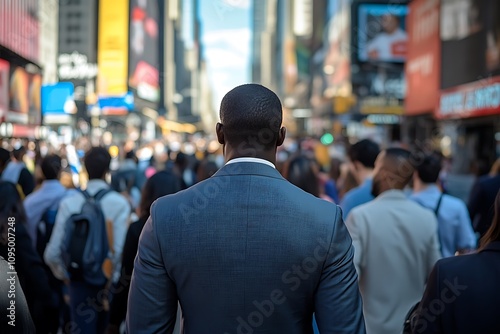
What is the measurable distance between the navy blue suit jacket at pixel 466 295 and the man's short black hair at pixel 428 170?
358 centimetres

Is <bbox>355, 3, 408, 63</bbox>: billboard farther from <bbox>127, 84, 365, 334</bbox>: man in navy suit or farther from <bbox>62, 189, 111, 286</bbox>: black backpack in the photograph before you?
<bbox>127, 84, 365, 334</bbox>: man in navy suit

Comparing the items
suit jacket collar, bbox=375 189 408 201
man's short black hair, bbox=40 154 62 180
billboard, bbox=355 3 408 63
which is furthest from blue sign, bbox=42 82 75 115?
billboard, bbox=355 3 408 63

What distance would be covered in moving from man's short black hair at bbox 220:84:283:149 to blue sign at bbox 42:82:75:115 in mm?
16898

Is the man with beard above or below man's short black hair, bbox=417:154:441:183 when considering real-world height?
below

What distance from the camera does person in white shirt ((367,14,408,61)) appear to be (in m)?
35.1

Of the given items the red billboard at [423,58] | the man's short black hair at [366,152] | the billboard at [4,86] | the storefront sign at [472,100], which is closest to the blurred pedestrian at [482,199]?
the man's short black hair at [366,152]

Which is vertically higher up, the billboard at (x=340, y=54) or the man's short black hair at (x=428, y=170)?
the billboard at (x=340, y=54)

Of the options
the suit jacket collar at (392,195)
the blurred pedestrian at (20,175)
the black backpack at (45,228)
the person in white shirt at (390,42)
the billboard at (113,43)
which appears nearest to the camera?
the suit jacket collar at (392,195)

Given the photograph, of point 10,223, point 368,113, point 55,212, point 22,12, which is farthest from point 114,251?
point 22,12

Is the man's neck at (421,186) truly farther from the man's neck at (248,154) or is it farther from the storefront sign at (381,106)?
the storefront sign at (381,106)

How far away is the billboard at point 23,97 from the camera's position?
3001cm

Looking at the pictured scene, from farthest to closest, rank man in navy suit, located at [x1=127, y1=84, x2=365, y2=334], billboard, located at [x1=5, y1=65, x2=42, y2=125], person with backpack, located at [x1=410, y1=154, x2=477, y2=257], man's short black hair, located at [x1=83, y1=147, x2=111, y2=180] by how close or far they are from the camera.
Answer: billboard, located at [x1=5, y1=65, x2=42, y2=125] < man's short black hair, located at [x1=83, y1=147, x2=111, y2=180] < person with backpack, located at [x1=410, y1=154, x2=477, y2=257] < man in navy suit, located at [x1=127, y1=84, x2=365, y2=334]

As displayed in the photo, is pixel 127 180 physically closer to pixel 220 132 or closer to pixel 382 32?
pixel 220 132

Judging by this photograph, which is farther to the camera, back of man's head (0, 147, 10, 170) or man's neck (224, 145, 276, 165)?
back of man's head (0, 147, 10, 170)
